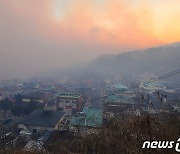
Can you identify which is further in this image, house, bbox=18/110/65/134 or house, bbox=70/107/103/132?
house, bbox=18/110/65/134

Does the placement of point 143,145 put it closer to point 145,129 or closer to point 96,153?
point 145,129

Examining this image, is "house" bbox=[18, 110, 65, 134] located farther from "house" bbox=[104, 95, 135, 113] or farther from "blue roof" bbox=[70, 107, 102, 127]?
"house" bbox=[104, 95, 135, 113]

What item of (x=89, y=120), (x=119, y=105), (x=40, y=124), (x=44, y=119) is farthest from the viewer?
(x=44, y=119)

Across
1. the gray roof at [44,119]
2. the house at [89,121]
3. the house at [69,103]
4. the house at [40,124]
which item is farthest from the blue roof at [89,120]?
the house at [69,103]

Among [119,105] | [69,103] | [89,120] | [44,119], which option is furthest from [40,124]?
[69,103]

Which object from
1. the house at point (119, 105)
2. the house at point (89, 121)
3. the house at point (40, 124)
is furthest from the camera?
the house at point (40, 124)

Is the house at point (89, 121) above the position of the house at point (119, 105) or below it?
below

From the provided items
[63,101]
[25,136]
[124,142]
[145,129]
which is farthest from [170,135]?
[63,101]

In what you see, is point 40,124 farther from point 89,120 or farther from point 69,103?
point 69,103

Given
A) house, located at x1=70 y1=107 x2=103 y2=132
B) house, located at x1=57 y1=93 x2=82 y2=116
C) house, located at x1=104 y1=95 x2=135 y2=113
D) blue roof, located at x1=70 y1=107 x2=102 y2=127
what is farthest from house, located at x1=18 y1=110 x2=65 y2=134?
house, located at x1=57 y1=93 x2=82 y2=116

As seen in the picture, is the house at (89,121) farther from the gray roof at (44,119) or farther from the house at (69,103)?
the house at (69,103)

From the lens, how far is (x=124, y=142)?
9.62 feet

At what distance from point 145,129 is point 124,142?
491 mm

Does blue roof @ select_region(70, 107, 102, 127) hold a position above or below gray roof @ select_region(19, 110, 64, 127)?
above
